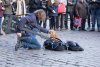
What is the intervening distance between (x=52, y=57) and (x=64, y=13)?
8.24 metres

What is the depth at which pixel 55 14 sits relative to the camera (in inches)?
655

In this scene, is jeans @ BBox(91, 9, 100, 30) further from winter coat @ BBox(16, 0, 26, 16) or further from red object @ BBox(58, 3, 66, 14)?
winter coat @ BBox(16, 0, 26, 16)

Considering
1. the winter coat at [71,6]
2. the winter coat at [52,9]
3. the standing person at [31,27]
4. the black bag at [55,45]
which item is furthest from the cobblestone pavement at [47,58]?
the winter coat at [71,6]

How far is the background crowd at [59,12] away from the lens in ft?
50.0

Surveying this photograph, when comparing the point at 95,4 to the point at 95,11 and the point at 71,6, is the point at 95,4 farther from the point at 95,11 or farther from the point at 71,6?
the point at 71,6

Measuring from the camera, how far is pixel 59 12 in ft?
55.9

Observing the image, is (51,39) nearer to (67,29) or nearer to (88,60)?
(88,60)

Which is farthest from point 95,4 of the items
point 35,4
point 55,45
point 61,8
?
point 55,45

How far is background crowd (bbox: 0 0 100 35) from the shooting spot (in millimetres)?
15234

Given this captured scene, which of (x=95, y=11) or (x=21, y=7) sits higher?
(x=21, y=7)

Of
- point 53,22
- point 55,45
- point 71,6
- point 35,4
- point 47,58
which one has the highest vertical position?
→ point 35,4

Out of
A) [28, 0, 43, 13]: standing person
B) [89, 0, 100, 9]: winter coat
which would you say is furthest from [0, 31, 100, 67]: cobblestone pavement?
[89, 0, 100, 9]: winter coat

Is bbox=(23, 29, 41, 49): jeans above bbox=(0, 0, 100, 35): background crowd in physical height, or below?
below

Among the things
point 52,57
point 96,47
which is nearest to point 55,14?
point 96,47
